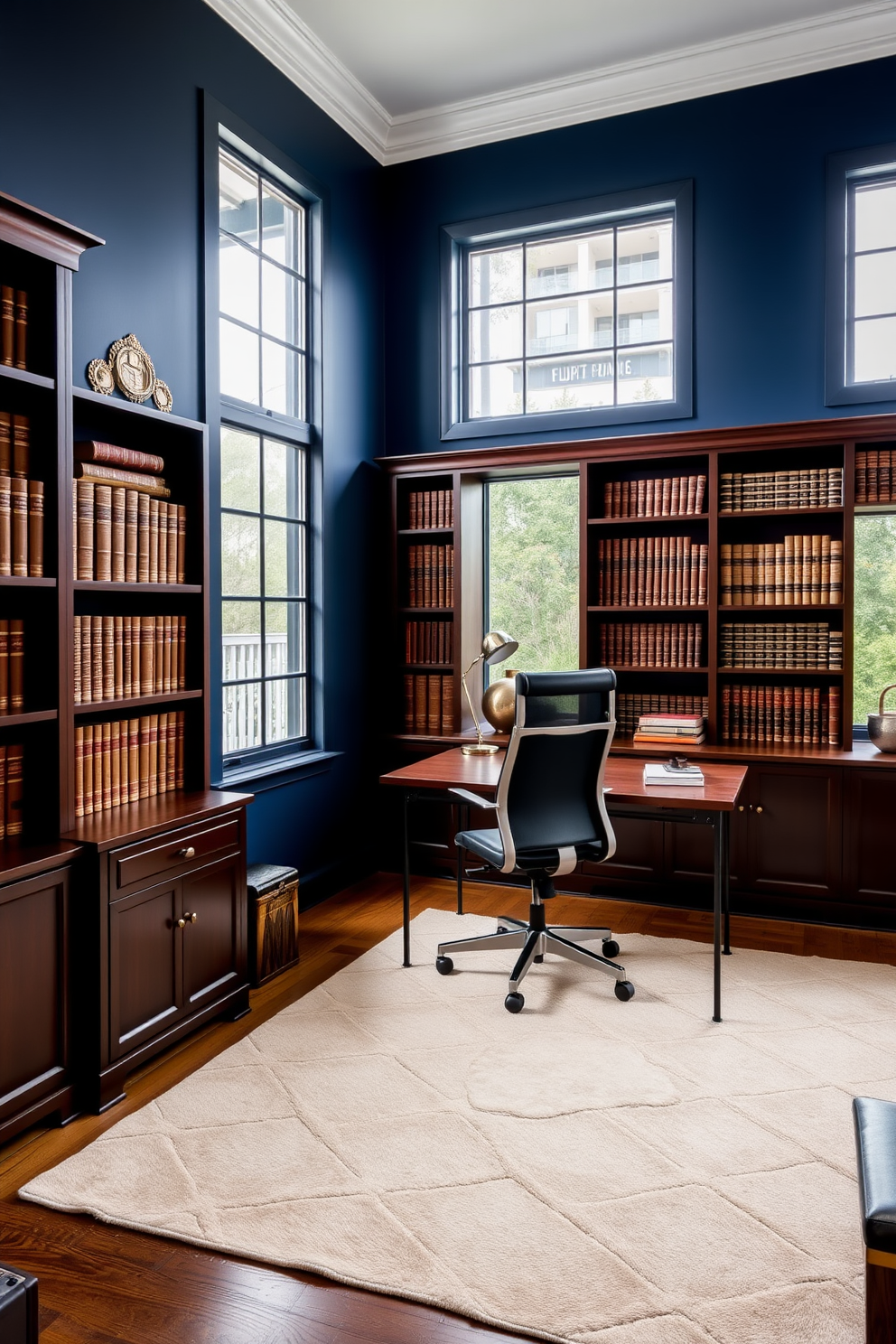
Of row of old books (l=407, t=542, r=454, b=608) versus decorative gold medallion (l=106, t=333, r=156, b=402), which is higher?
decorative gold medallion (l=106, t=333, r=156, b=402)

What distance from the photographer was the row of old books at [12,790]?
2537 millimetres

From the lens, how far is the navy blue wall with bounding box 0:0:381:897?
289 cm

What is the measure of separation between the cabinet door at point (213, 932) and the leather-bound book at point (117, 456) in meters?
1.35

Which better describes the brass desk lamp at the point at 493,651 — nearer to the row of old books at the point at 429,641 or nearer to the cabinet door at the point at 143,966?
the row of old books at the point at 429,641

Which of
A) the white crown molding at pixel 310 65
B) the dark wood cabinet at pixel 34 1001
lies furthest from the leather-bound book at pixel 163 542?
the white crown molding at pixel 310 65

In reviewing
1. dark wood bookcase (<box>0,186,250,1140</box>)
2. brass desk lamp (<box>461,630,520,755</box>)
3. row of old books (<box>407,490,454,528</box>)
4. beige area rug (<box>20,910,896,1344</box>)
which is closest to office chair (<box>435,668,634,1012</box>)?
beige area rug (<box>20,910,896,1344</box>)

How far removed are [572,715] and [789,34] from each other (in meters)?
3.48

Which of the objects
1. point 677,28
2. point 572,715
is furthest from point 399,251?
point 572,715

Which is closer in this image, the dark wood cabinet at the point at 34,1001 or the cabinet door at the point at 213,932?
the dark wood cabinet at the point at 34,1001

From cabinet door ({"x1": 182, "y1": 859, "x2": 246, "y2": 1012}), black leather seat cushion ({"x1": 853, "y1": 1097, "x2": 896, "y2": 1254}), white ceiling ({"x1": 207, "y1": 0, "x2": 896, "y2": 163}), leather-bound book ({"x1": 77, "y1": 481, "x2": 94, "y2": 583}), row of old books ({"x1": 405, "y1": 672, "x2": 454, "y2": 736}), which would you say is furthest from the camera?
row of old books ({"x1": 405, "y1": 672, "x2": 454, "y2": 736})

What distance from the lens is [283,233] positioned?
436 cm

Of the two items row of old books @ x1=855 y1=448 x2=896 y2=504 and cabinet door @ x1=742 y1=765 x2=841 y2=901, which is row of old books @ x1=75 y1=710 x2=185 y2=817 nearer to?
cabinet door @ x1=742 y1=765 x2=841 y2=901

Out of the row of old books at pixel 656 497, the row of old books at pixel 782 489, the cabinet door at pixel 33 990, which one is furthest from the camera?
the row of old books at pixel 656 497

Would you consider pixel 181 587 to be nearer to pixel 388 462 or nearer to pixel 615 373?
pixel 388 462
